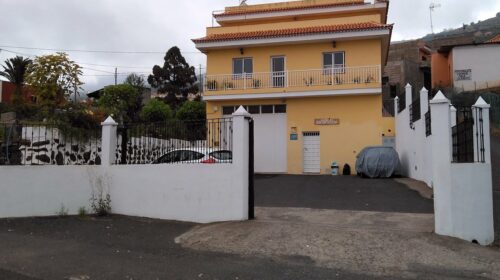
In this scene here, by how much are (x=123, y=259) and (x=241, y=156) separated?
3.40 meters

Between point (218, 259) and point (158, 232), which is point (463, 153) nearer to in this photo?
point (218, 259)

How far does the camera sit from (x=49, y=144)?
12055mm

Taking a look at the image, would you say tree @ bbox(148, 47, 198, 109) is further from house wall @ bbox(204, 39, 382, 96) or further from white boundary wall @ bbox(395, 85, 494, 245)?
white boundary wall @ bbox(395, 85, 494, 245)

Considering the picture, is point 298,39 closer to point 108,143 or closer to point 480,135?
point 108,143

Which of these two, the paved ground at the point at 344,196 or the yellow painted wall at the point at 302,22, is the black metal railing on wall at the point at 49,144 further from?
the yellow painted wall at the point at 302,22

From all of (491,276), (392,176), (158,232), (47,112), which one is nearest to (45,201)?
(158,232)

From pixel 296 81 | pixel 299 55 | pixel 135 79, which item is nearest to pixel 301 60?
pixel 299 55

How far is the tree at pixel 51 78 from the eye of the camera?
1859 centimetres

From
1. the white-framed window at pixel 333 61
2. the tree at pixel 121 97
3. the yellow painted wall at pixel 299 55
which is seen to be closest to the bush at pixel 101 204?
the yellow painted wall at pixel 299 55

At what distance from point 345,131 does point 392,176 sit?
16.0ft

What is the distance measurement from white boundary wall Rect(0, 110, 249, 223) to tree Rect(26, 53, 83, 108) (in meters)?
7.65

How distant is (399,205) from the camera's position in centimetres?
1205

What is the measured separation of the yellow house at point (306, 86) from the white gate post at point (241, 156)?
1556 centimetres

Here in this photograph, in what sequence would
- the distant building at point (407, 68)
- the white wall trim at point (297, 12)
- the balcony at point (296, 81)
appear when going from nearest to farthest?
1. the balcony at point (296, 81)
2. the white wall trim at point (297, 12)
3. the distant building at point (407, 68)
